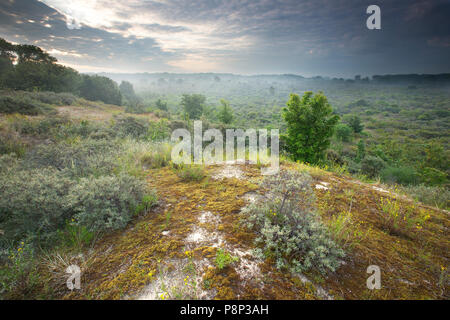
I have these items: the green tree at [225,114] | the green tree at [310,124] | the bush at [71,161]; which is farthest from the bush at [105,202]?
the green tree at [225,114]

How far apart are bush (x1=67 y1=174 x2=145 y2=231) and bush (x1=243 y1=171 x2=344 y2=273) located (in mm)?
1745

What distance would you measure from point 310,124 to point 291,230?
1385 centimetres

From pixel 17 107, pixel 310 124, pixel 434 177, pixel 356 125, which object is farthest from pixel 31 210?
pixel 356 125

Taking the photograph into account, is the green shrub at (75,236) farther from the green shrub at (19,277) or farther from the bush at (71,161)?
the bush at (71,161)

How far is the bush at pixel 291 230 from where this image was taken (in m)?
1.88

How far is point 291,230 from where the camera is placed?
2121 millimetres

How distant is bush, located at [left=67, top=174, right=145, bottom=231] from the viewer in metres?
2.32

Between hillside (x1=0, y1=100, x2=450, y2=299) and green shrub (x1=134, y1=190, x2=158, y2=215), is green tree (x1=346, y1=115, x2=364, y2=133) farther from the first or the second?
green shrub (x1=134, y1=190, x2=158, y2=215)

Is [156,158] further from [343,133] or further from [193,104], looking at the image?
[343,133]

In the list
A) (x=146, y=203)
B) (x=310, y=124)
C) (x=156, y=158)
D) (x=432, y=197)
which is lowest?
(x=432, y=197)

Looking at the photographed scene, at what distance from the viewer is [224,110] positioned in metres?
36.0

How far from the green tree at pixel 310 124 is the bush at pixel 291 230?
12.8 meters

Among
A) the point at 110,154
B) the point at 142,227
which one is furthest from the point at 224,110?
the point at 142,227
